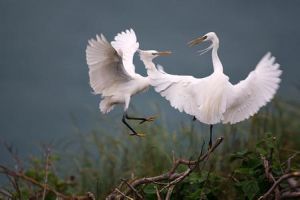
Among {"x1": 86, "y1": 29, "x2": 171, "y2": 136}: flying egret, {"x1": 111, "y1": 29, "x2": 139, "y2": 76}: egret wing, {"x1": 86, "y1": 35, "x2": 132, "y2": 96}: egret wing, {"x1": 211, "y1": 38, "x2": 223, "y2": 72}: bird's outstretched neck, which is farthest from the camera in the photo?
{"x1": 111, "y1": 29, "x2": 139, "y2": 76}: egret wing

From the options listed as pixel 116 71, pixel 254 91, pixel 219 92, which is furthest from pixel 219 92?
pixel 116 71

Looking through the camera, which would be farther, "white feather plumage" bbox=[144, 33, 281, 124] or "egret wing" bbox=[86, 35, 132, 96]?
"egret wing" bbox=[86, 35, 132, 96]

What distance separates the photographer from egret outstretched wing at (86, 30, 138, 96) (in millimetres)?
4352

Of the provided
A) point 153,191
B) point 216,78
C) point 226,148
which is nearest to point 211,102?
point 216,78

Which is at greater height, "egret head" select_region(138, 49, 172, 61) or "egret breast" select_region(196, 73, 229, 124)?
"egret head" select_region(138, 49, 172, 61)

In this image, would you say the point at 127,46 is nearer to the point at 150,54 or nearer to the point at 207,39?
the point at 150,54

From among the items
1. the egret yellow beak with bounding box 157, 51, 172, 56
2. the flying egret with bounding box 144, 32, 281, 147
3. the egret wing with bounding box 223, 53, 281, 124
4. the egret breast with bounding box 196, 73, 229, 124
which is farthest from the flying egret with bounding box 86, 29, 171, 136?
the egret wing with bounding box 223, 53, 281, 124

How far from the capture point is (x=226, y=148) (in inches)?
231

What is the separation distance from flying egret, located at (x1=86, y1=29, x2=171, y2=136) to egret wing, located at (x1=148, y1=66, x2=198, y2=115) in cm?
56

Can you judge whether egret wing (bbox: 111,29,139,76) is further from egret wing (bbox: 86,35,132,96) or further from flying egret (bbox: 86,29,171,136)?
egret wing (bbox: 86,35,132,96)

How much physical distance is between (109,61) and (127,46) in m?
0.42

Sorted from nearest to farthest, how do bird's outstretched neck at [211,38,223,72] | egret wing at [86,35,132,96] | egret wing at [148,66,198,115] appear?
egret wing at [148,66,198,115], bird's outstretched neck at [211,38,223,72], egret wing at [86,35,132,96]

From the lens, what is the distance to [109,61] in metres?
4.59

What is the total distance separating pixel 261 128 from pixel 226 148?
1.16 feet
